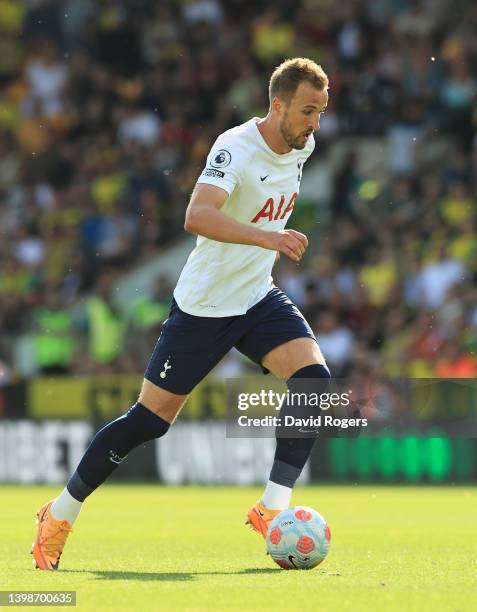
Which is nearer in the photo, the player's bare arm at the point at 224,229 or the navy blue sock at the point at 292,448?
the player's bare arm at the point at 224,229

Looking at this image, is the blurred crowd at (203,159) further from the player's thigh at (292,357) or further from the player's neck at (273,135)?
the player's neck at (273,135)

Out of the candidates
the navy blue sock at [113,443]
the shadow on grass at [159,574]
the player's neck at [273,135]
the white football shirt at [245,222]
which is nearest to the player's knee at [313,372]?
the white football shirt at [245,222]

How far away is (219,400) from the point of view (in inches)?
613

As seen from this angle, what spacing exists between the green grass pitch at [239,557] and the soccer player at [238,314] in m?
0.41

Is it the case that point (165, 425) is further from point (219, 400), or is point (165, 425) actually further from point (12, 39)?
point (12, 39)

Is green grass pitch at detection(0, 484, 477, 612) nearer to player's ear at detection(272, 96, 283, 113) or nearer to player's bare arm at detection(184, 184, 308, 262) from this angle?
player's bare arm at detection(184, 184, 308, 262)

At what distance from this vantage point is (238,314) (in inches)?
304

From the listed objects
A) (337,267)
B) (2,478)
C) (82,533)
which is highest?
(337,267)

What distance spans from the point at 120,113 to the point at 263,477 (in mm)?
7346

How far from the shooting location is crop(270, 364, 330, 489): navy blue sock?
299 inches

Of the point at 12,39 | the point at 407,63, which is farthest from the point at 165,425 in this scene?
the point at 12,39

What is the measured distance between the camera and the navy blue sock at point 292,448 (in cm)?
758

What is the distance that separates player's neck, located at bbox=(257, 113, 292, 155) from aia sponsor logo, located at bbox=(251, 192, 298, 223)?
0.83ft

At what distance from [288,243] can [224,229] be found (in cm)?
33
